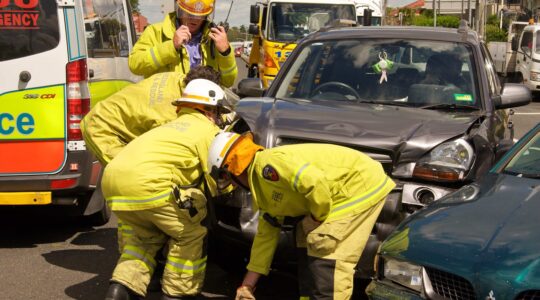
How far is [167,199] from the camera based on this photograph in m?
5.15

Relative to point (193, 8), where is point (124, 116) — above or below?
below

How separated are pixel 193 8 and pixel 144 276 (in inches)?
92.5

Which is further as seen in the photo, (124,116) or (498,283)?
(124,116)

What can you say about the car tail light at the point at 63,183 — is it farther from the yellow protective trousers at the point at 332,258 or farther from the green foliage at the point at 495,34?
the green foliage at the point at 495,34

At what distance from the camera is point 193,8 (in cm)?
689

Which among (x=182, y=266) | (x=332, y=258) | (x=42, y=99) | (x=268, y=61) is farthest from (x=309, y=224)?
(x=268, y=61)

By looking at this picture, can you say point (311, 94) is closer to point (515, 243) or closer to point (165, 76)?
point (165, 76)

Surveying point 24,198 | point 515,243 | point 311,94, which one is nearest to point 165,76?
point 311,94

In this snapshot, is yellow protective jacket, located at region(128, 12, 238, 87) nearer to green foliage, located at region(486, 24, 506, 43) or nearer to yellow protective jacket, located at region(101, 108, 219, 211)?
yellow protective jacket, located at region(101, 108, 219, 211)

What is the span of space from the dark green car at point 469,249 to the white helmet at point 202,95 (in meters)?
1.49

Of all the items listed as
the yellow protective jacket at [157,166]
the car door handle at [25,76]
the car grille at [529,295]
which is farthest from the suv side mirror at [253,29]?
the car grille at [529,295]

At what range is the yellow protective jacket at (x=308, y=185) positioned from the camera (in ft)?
14.2

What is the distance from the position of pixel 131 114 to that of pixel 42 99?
148 cm

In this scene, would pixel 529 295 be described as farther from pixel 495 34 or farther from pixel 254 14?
pixel 495 34
